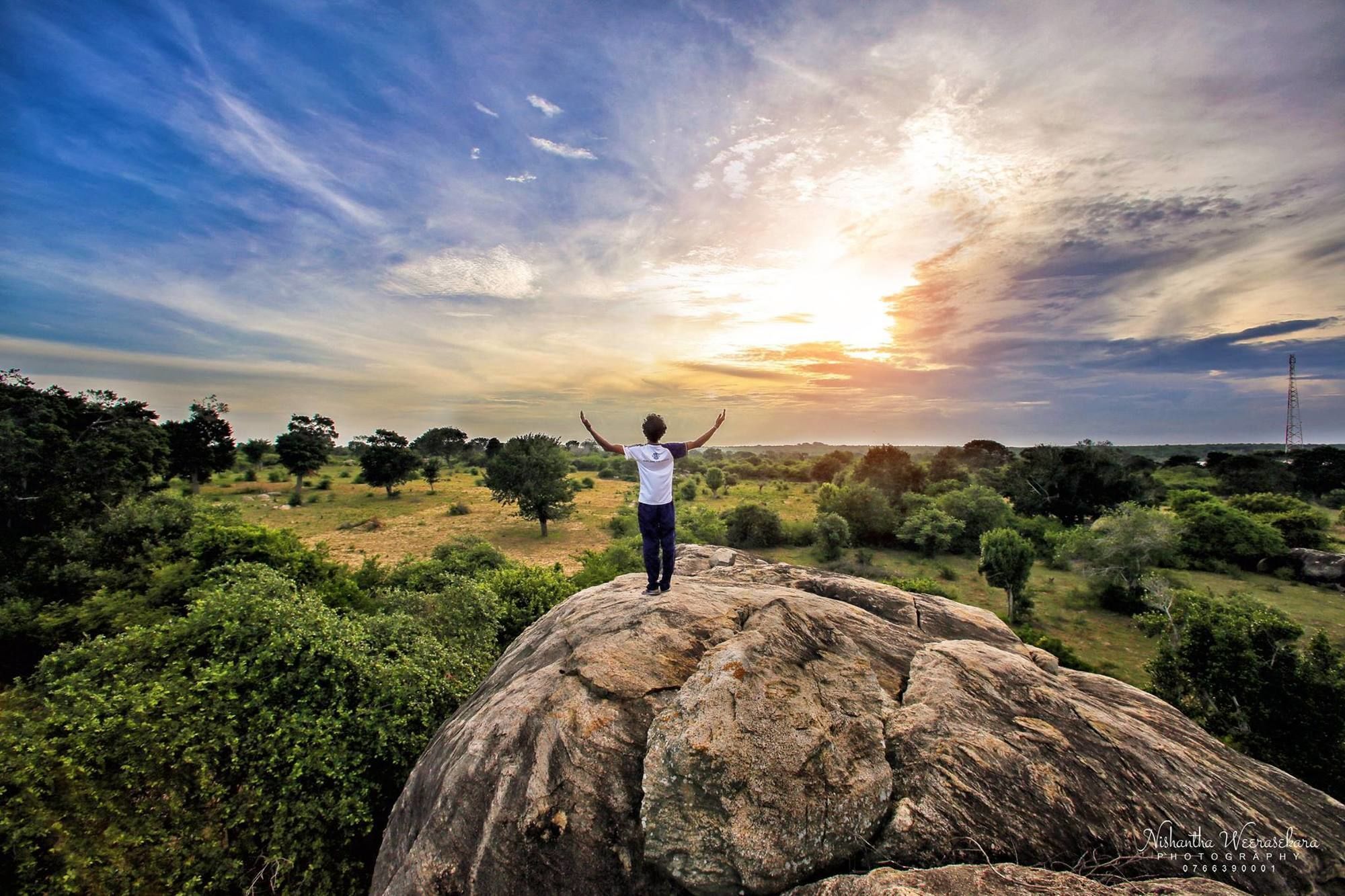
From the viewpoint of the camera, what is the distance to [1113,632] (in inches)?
920

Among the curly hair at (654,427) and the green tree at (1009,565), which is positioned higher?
the curly hair at (654,427)

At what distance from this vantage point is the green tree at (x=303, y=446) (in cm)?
5109

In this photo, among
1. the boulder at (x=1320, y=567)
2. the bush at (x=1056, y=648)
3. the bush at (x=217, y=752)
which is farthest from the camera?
the boulder at (x=1320, y=567)

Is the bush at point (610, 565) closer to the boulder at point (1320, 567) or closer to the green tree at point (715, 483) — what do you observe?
the green tree at point (715, 483)

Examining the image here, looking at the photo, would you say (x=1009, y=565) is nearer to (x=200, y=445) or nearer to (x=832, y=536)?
(x=832, y=536)

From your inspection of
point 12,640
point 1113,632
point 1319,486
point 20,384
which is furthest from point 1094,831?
point 1319,486

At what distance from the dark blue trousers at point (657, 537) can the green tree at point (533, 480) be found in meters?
34.4

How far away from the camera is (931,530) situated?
119 ft

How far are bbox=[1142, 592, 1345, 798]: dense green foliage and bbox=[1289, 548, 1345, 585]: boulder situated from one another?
27.8 metres

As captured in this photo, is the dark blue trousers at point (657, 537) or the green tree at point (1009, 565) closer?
the dark blue trousers at point (657, 537)

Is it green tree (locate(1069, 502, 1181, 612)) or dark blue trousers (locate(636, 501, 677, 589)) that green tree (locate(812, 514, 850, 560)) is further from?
dark blue trousers (locate(636, 501, 677, 589))

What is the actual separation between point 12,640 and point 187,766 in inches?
464

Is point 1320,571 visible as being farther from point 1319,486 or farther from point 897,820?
point 897,820

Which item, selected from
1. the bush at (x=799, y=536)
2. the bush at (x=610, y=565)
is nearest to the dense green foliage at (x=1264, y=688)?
the bush at (x=610, y=565)
